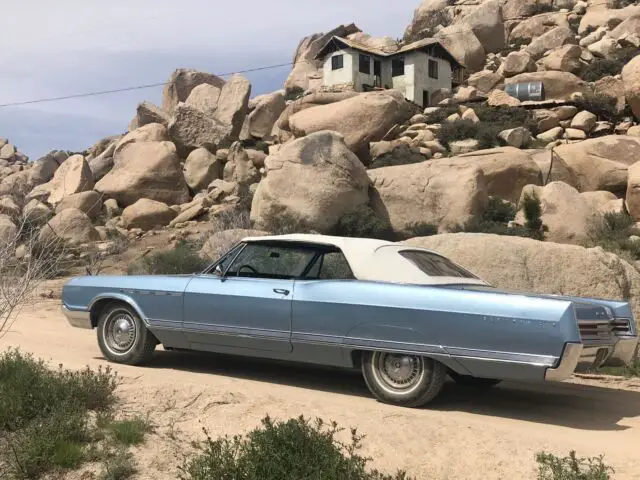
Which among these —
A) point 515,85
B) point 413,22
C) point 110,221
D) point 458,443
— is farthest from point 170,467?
point 413,22

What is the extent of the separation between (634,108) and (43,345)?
29.5 meters

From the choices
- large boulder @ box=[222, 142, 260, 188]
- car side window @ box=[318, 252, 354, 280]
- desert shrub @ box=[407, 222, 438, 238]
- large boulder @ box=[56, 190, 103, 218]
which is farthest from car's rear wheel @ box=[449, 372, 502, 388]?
large boulder @ box=[56, 190, 103, 218]

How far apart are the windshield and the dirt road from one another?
1133 mm

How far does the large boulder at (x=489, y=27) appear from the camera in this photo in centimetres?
5203

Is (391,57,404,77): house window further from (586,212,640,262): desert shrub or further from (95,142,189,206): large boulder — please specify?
(586,212,640,262): desert shrub

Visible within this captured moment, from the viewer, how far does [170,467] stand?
427 cm

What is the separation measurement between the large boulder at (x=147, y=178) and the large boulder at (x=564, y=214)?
56.6ft

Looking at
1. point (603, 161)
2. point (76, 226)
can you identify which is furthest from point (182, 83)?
point (603, 161)

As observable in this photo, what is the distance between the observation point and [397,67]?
151ft

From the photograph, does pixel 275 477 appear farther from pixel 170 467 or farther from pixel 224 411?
pixel 224 411

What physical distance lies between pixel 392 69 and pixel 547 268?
39208mm

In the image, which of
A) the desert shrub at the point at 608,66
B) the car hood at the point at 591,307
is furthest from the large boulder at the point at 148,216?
the desert shrub at the point at 608,66

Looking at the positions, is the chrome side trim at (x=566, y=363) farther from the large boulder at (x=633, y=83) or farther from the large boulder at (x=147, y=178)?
the large boulder at (x=633, y=83)

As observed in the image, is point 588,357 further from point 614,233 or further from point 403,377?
point 614,233
